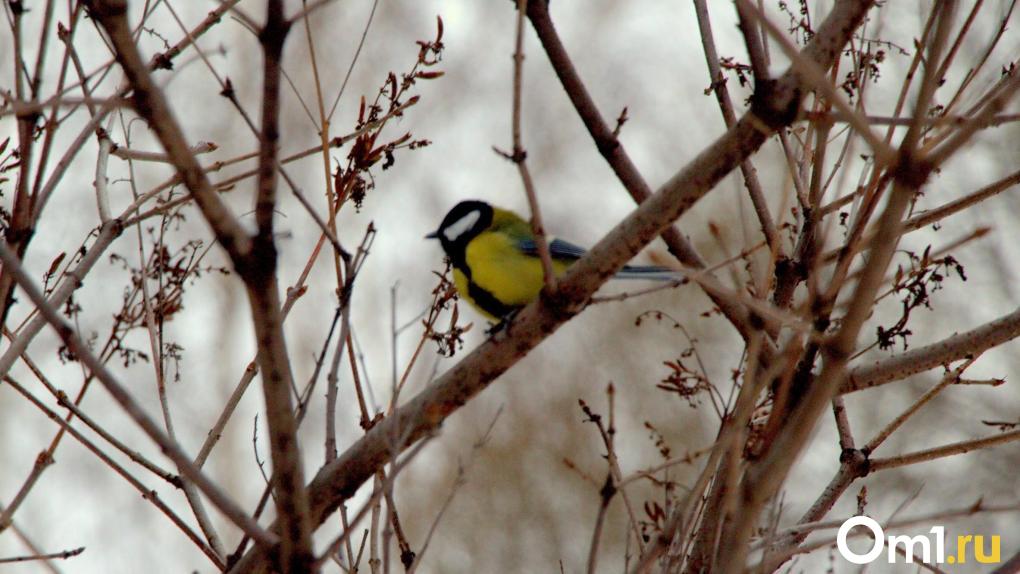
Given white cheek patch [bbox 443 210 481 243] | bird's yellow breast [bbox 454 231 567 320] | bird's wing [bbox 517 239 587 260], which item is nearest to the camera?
bird's yellow breast [bbox 454 231 567 320]

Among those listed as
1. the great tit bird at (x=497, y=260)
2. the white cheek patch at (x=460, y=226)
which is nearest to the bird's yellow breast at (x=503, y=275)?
the great tit bird at (x=497, y=260)

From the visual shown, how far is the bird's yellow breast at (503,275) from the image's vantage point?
3.16 metres

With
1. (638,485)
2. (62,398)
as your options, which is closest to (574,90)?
(62,398)

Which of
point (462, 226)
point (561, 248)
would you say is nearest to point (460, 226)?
point (462, 226)

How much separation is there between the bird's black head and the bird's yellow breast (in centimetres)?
14

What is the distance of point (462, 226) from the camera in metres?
3.68

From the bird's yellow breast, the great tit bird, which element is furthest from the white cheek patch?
the bird's yellow breast

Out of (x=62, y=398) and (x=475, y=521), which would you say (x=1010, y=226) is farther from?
(x=62, y=398)

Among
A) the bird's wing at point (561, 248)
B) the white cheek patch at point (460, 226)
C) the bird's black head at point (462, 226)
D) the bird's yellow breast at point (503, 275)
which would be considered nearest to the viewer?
the bird's yellow breast at point (503, 275)

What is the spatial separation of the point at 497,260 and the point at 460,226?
1.57ft

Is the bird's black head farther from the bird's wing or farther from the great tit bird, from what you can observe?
the bird's wing

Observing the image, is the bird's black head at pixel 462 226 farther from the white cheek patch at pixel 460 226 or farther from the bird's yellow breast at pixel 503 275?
the bird's yellow breast at pixel 503 275

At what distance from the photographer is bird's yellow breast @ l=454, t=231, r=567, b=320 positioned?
10.4 ft

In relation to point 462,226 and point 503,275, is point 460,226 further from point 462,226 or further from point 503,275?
point 503,275
